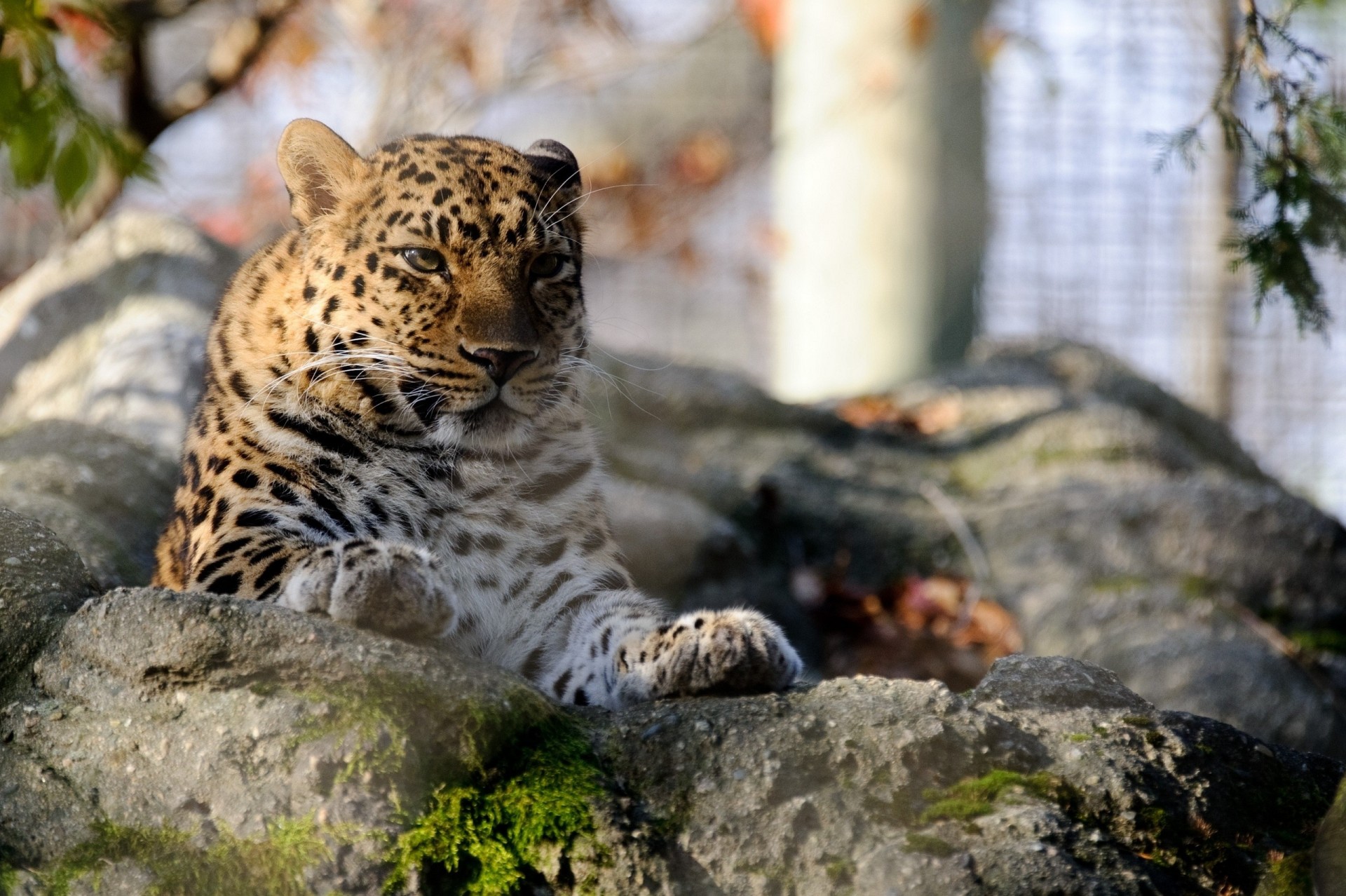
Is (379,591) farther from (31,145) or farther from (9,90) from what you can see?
(9,90)

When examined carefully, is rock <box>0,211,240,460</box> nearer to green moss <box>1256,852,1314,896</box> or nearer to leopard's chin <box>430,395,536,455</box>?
leopard's chin <box>430,395,536,455</box>

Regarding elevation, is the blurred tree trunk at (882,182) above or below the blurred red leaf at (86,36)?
below

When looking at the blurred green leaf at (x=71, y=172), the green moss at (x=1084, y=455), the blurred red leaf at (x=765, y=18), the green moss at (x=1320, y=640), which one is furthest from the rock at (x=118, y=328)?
the green moss at (x=1320, y=640)

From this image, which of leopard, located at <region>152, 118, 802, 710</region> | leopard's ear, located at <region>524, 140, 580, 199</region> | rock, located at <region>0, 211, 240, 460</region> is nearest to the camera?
leopard, located at <region>152, 118, 802, 710</region>

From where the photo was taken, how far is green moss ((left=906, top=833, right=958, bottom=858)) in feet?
9.48

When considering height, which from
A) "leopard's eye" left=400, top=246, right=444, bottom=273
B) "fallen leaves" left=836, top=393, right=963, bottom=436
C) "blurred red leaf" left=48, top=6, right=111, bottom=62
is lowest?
"fallen leaves" left=836, top=393, right=963, bottom=436

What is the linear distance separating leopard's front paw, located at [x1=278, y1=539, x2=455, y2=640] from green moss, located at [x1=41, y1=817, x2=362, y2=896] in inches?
22.8

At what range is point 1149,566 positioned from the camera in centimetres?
727

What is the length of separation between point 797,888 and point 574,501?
177cm

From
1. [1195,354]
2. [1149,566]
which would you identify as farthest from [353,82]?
[1195,354]

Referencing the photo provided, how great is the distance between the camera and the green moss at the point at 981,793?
3016 mm

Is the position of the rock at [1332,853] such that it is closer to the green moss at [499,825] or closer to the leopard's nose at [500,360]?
the green moss at [499,825]

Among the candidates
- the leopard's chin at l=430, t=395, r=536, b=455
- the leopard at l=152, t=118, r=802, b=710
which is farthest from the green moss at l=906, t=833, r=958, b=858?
the leopard's chin at l=430, t=395, r=536, b=455

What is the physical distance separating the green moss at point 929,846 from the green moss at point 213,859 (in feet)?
3.79
